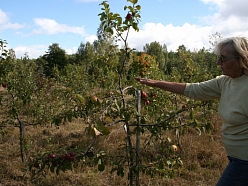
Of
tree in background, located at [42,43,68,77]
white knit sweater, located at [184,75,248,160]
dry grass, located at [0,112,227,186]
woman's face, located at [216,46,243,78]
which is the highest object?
tree in background, located at [42,43,68,77]

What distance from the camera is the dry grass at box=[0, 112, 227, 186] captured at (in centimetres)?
314

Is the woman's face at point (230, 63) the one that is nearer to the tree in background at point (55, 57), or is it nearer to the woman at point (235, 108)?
the woman at point (235, 108)

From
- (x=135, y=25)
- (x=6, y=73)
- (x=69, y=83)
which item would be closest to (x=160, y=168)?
(x=135, y=25)

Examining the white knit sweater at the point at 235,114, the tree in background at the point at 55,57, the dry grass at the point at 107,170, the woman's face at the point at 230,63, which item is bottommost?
the dry grass at the point at 107,170

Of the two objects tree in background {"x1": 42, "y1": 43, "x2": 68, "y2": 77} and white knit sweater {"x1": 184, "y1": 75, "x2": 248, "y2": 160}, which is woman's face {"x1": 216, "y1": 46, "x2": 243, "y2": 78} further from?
tree in background {"x1": 42, "y1": 43, "x2": 68, "y2": 77}

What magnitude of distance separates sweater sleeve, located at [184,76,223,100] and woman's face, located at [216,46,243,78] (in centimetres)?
18

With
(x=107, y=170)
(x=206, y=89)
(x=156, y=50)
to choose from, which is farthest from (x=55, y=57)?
(x=206, y=89)

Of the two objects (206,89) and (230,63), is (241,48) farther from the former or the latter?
(206,89)

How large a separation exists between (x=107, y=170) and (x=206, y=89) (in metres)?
2.10

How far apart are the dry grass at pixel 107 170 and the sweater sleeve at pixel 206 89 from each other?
0.81 meters

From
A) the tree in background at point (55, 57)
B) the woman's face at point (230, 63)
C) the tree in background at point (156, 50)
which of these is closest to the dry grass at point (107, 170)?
the woman's face at point (230, 63)

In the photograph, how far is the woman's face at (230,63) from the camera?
1.51 m

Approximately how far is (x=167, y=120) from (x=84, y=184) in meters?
1.58

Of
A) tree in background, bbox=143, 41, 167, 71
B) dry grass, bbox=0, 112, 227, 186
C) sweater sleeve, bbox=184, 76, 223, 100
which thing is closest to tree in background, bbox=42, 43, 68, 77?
tree in background, bbox=143, 41, 167, 71
